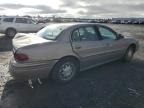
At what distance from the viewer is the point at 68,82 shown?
20.1 feet

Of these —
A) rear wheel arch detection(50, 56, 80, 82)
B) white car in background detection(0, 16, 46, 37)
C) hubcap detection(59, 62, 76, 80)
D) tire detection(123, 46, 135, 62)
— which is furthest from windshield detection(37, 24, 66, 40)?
white car in background detection(0, 16, 46, 37)

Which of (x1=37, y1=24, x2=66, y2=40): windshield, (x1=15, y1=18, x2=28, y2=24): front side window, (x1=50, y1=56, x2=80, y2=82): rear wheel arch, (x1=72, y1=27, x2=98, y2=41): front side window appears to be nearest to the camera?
(x1=50, y1=56, x2=80, y2=82): rear wheel arch

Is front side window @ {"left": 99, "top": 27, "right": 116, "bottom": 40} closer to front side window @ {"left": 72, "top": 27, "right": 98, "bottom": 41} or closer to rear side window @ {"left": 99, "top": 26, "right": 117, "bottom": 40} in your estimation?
rear side window @ {"left": 99, "top": 26, "right": 117, "bottom": 40}

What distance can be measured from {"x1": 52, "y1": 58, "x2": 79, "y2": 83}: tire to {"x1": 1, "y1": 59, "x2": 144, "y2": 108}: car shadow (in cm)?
17

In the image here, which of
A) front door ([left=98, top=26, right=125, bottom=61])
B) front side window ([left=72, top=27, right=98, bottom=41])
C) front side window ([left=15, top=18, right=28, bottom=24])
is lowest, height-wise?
front door ([left=98, top=26, right=125, bottom=61])

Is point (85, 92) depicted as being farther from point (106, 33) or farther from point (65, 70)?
point (106, 33)

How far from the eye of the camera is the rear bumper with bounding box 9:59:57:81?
5.27 meters

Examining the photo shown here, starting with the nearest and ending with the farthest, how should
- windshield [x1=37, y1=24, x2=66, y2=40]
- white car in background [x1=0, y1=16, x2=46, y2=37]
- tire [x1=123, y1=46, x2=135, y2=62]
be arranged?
windshield [x1=37, y1=24, x2=66, y2=40] < tire [x1=123, y1=46, x2=135, y2=62] < white car in background [x1=0, y1=16, x2=46, y2=37]

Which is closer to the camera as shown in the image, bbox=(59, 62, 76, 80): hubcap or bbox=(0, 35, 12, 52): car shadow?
bbox=(59, 62, 76, 80): hubcap

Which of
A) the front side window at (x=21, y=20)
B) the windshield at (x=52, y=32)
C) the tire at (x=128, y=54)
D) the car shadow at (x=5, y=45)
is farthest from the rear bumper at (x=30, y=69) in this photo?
the front side window at (x=21, y=20)

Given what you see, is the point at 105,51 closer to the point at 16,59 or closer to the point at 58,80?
the point at 58,80

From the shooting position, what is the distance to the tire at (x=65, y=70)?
5780mm

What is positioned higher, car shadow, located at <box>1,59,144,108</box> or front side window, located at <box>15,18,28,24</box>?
front side window, located at <box>15,18,28,24</box>

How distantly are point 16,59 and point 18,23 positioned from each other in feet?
43.4
